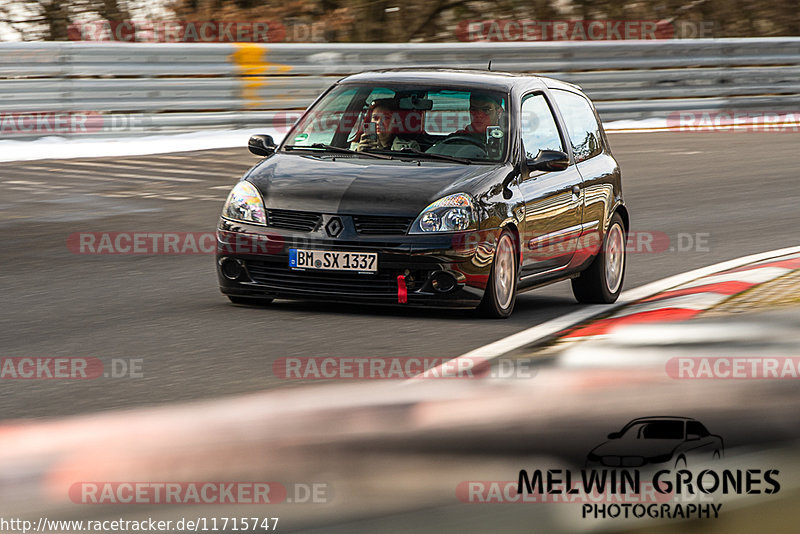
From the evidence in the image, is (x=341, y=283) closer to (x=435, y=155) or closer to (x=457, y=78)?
(x=435, y=155)

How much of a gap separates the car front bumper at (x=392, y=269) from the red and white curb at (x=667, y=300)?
0.48m

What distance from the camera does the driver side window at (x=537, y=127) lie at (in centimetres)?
907

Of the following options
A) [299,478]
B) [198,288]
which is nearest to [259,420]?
[299,478]

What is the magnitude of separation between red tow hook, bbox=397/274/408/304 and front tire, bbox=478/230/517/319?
0.47 m

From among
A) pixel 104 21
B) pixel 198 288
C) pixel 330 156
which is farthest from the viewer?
pixel 104 21

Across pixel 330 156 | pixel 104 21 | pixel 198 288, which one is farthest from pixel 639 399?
pixel 104 21

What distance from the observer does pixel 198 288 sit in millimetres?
9469

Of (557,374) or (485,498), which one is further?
(557,374)

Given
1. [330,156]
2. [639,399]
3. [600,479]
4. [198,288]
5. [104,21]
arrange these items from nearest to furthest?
[600,479] < [639,399] < [330,156] < [198,288] < [104,21]

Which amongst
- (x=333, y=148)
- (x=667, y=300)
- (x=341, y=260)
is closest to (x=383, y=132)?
(x=333, y=148)

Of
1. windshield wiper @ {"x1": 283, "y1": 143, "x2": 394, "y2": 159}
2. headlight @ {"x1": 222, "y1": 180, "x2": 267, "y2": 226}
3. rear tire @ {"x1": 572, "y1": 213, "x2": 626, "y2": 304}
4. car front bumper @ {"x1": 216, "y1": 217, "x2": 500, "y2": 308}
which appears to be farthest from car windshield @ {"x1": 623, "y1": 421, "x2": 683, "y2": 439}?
rear tire @ {"x1": 572, "y1": 213, "x2": 626, "y2": 304}

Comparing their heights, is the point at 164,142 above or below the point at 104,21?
below

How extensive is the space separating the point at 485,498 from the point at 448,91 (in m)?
6.40

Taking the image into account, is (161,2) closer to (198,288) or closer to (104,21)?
(104,21)
